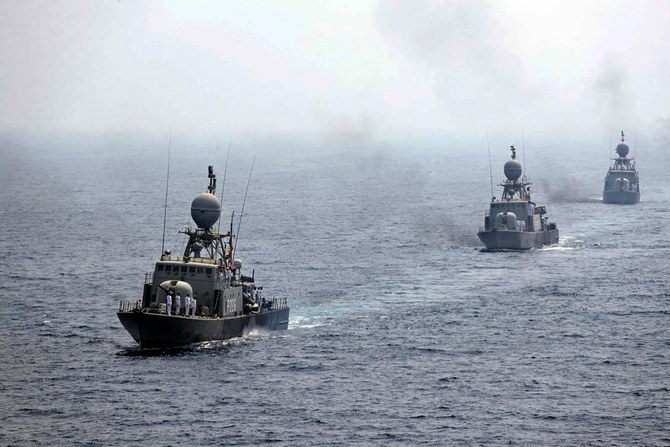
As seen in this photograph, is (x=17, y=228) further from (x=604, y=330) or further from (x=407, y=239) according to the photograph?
(x=604, y=330)

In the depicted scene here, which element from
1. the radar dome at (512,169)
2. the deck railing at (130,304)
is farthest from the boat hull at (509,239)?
the deck railing at (130,304)

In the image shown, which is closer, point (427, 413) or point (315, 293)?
point (427, 413)

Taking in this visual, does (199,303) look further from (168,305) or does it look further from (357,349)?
(357,349)

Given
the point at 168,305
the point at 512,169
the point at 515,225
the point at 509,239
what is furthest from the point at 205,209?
the point at 512,169

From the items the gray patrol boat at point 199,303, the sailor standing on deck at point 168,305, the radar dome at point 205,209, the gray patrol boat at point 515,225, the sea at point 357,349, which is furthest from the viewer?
the gray patrol boat at point 515,225

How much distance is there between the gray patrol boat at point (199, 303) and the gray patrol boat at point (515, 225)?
54340 mm

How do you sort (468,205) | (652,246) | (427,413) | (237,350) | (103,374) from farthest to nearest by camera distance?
1. (468,205)
2. (652,246)
3. (237,350)
4. (103,374)
5. (427,413)

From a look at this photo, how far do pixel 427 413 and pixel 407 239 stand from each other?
80.3 m

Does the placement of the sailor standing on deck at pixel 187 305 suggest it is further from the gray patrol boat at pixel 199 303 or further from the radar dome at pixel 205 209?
the radar dome at pixel 205 209

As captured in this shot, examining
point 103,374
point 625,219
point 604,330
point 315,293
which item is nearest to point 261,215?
point 625,219

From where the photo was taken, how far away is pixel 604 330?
3720 inches

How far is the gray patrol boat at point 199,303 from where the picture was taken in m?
84.6

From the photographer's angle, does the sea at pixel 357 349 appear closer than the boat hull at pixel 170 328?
Yes

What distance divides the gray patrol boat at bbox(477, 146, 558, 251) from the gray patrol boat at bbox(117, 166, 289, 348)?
5434 centimetres
